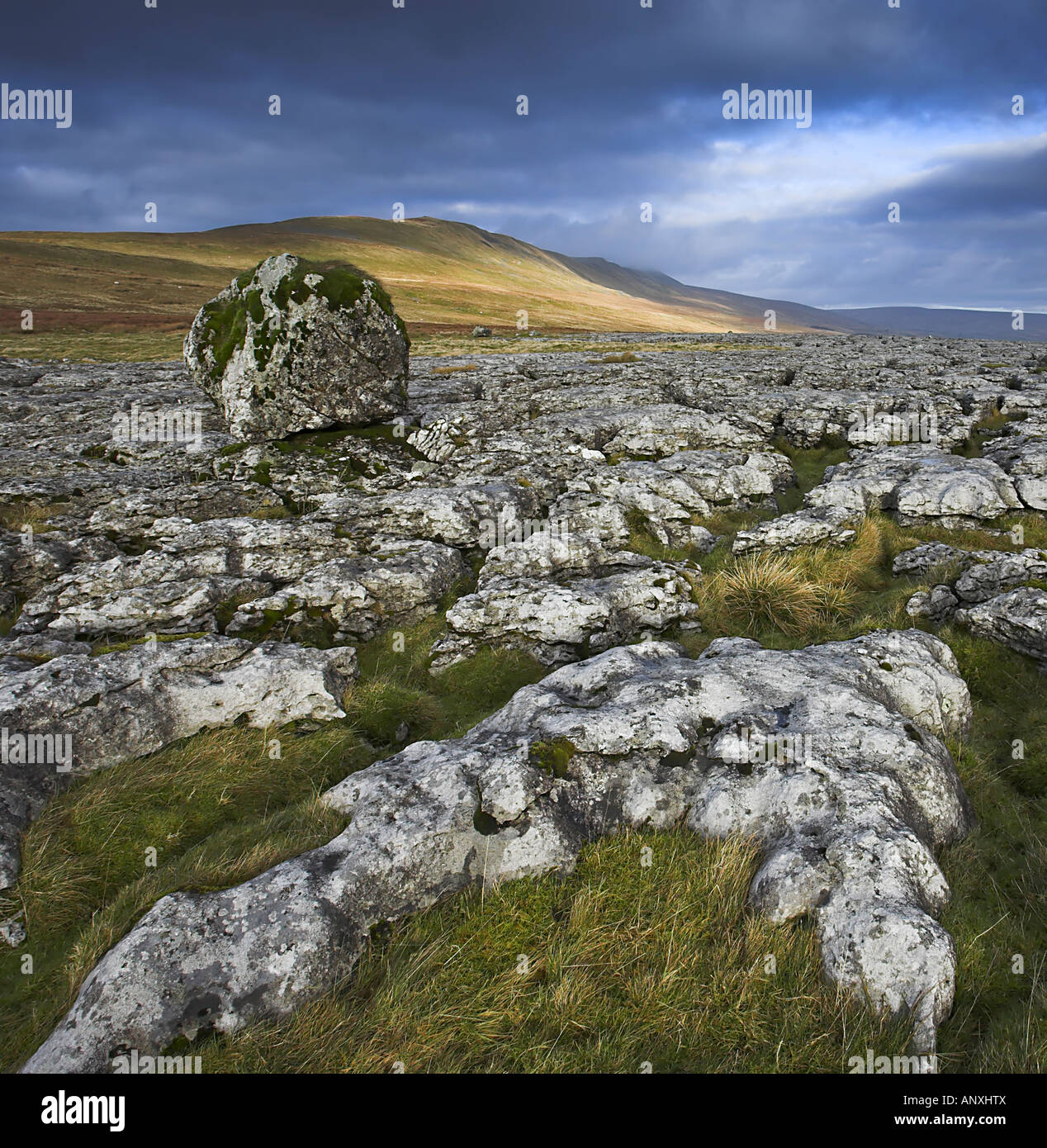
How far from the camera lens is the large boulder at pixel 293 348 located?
728 inches

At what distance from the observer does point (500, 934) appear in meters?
4.86

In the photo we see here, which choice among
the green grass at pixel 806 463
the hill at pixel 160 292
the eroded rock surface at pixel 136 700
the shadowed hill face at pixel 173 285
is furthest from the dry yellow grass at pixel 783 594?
the shadowed hill face at pixel 173 285

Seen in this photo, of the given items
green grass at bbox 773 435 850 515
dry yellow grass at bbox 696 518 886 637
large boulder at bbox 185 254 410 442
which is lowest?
dry yellow grass at bbox 696 518 886 637

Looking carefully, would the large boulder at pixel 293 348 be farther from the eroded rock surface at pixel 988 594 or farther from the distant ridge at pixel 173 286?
the distant ridge at pixel 173 286

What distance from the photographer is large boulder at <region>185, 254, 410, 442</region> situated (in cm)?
1848

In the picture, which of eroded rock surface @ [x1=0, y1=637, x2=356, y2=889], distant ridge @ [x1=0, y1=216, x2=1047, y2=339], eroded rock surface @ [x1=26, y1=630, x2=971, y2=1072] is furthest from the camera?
distant ridge @ [x1=0, y1=216, x2=1047, y2=339]

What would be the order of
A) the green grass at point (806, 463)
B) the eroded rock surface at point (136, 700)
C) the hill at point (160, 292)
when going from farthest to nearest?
the hill at point (160, 292), the green grass at point (806, 463), the eroded rock surface at point (136, 700)

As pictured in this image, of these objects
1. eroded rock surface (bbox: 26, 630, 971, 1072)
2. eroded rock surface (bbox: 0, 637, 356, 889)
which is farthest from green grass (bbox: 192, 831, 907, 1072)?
eroded rock surface (bbox: 0, 637, 356, 889)

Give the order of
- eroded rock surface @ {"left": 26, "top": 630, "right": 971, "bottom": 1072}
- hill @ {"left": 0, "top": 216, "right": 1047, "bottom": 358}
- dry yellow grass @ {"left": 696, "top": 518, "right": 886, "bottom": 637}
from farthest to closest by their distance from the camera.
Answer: hill @ {"left": 0, "top": 216, "right": 1047, "bottom": 358} → dry yellow grass @ {"left": 696, "top": 518, "right": 886, "bottom": 637} → eroded rock surface @ {"left": 26, "top": 630, "right": 971, "bottom": 1072}

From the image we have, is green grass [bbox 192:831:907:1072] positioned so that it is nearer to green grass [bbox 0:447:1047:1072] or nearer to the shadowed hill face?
green grass [bbox 0:447:1047:1072]

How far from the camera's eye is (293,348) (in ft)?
60.4

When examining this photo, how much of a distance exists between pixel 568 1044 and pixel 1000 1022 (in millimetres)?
3256

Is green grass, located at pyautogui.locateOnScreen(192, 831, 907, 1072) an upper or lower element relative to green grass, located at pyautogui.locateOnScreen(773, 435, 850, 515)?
lower

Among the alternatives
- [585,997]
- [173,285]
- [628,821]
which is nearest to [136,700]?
[628,821]
